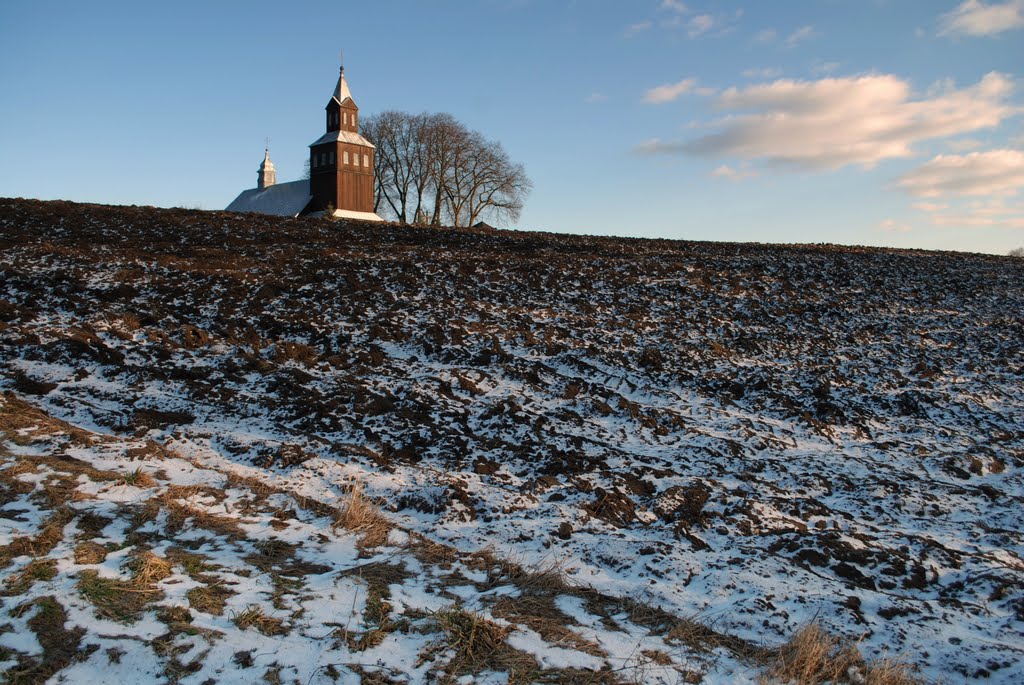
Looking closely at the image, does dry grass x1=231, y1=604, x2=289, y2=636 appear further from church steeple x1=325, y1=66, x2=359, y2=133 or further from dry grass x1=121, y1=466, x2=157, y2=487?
A: church steeple x1=325, y1=66, x2=359, y2=133

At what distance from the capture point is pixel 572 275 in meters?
14.6

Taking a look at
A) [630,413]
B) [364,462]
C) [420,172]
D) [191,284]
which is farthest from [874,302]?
[420,172]

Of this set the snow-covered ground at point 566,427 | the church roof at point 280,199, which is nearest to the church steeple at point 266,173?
the church roof at point 280,199

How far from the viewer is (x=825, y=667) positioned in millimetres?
3646

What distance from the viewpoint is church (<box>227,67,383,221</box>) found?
4825cm

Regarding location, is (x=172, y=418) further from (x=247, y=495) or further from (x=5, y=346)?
(x=5, y=346)

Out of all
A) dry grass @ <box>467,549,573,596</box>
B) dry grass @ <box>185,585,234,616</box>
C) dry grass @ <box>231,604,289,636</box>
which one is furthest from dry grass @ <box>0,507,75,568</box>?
dry grass @ <box>467,549,573,596</box>

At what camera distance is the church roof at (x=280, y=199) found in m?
51.1

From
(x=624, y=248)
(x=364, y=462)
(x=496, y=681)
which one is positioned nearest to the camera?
(x=496, y=681)

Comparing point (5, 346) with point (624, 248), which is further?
point (624, 248)

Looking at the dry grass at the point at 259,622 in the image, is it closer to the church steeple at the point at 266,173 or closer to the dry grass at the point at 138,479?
the dry grass at the point at 138,479

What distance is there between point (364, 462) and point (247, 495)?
1283 millimetres

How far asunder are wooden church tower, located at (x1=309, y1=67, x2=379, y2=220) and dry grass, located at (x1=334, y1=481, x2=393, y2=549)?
4367cm

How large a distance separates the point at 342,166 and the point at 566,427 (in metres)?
44.9
